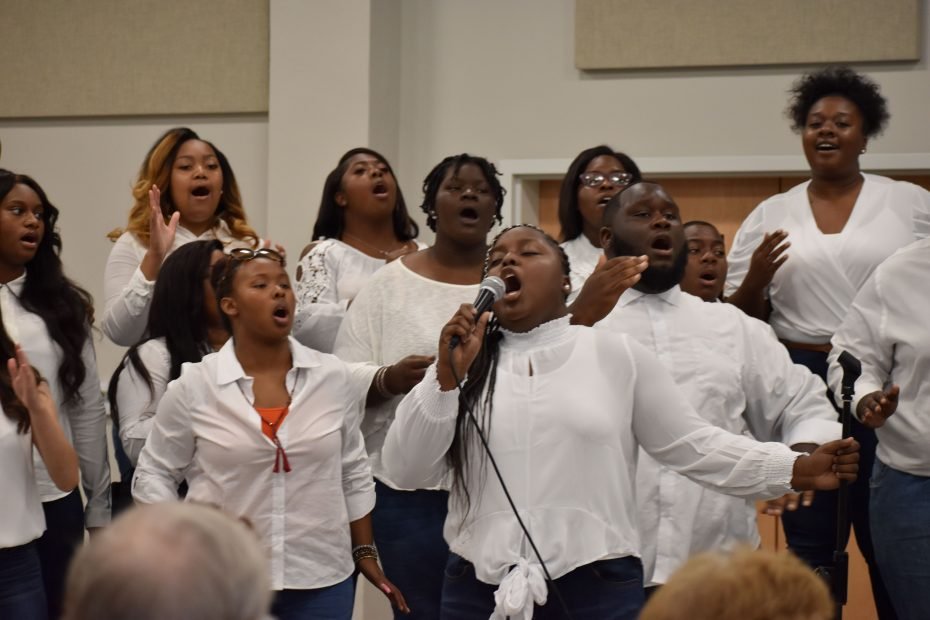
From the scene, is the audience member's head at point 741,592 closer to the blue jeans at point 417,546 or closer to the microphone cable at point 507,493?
the microphone cable at point 507,493

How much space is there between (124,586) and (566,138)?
5445mm

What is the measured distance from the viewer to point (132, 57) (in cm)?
715

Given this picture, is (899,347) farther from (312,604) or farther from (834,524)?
(312,604)

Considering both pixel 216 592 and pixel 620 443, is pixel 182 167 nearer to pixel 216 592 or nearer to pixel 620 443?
pixel 620 443

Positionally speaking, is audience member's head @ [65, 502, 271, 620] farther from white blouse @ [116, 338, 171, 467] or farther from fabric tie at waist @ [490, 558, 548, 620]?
white blouse @ [116, 338, 171, 467]

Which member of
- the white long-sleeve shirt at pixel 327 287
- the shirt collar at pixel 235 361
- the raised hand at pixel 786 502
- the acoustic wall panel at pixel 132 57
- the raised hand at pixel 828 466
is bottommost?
the raised hand at pixel 786 502

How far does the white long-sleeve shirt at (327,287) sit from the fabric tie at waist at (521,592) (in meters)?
1.68

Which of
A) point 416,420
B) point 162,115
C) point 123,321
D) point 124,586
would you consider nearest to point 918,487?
point 416,420

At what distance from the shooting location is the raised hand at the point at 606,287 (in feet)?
11.1

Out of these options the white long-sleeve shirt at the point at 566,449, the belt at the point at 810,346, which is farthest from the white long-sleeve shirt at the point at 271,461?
the belt at the point at 810,346

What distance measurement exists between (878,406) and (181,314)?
6.81ft

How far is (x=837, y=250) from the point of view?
453 cm

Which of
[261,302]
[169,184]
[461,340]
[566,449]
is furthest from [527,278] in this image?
[169,184]

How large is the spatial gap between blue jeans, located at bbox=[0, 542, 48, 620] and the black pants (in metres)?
0.31
